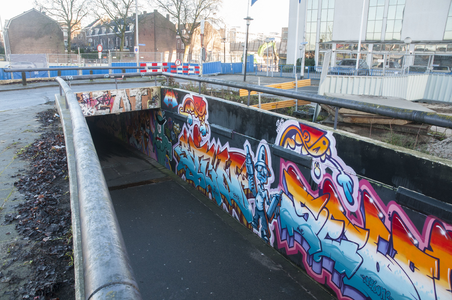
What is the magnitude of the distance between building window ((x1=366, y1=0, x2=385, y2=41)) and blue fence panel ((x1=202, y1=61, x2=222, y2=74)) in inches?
648

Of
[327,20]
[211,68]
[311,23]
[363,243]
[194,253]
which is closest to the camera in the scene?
[363,243]

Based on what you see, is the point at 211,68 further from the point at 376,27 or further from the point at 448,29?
the point at 448,29

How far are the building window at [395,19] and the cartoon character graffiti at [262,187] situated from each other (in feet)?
99.7

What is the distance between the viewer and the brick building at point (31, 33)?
1822 inches

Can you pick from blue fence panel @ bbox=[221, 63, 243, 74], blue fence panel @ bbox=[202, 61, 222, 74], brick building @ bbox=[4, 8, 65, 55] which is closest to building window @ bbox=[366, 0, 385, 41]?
blue fence panel @ bbox=[221, 63, 243, 74]

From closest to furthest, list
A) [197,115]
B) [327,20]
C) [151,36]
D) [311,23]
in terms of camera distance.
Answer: [197,115] → [327,20] → [311,23] → [151,36]

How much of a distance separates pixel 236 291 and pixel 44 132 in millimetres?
4656

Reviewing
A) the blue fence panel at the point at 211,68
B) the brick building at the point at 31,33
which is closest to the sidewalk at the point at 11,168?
the blue fence panel at the point at 211,68

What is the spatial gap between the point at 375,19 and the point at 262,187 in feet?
102

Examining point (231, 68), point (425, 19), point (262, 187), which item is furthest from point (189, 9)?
point (262, 187)

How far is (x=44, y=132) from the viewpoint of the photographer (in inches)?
230

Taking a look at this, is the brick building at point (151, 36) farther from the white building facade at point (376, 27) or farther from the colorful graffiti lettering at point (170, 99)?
the colorful graffiti lettering at point (170, 99)

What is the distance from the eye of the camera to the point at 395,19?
29.8 metres

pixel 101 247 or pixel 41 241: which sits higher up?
pixel 101 247
